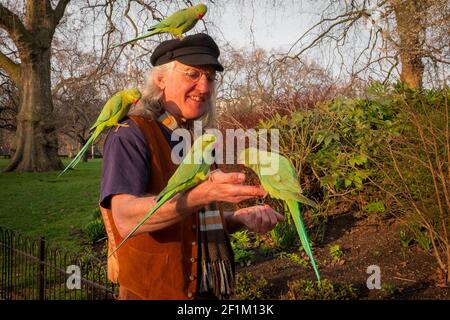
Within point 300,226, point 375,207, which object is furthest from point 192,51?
point 375,207

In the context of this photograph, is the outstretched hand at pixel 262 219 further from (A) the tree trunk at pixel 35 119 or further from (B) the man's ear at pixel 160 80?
(A) the tree trunk at pixel 35 119

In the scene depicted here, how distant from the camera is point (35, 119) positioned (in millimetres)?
17562

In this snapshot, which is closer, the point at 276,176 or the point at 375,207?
the point at 276,176

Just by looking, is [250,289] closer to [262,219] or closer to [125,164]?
[262,219]

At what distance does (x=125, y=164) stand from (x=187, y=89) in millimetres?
526

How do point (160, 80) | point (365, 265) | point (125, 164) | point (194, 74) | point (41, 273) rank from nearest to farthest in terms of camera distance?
point (125, 164) < point (194, 74) < point (160, 80) < point (41, 273) < point (365, 265)

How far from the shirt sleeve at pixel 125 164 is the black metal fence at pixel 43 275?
3167 mm

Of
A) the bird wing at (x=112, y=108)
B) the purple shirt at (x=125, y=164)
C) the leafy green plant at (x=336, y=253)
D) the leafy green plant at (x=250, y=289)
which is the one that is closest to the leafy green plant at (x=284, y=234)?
the leafy green plant at (x=336, y=253)

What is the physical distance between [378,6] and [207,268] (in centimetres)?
817

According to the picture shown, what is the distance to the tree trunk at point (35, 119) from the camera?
1731 centimetres

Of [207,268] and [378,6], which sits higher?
[378,6]

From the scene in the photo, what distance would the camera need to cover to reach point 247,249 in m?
6.20
